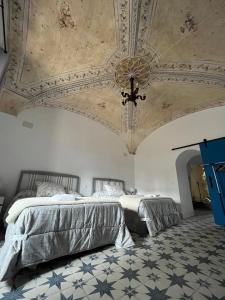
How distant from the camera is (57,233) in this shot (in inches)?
67.1

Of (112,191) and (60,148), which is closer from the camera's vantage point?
(60,148)

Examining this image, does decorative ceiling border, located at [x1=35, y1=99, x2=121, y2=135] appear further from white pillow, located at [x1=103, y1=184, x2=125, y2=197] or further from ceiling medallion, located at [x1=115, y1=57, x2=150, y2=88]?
white pillow, located at [x1=103, y1=184, x2=125, y2=197]

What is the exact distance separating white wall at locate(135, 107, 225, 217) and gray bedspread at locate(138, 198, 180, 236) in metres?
1.44

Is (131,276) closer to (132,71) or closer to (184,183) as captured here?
(132,71)

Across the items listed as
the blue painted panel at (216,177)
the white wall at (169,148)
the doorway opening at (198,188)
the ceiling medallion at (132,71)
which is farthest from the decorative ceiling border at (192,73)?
the doorway opening at (198,188)

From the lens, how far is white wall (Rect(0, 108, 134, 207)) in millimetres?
3424

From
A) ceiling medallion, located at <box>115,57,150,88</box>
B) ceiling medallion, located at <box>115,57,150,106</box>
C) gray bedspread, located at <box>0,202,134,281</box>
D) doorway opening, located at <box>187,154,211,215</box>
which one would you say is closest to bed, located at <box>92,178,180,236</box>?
gray bedspread, located at <box>0,202,134,281</box>

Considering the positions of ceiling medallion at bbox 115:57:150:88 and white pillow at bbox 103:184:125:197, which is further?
white pillow at bbox 103:184:125:197

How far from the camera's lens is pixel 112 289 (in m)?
1.29

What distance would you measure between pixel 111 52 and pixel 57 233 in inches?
135

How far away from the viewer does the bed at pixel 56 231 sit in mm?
1433

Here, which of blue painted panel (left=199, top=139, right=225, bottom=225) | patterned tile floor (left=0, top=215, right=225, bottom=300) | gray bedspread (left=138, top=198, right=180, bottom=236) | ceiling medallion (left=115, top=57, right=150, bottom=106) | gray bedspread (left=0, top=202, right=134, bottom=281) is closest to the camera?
patterned tile floor (left=0, top=215, right=225, bottom=300)

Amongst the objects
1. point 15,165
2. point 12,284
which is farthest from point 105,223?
point 15,165

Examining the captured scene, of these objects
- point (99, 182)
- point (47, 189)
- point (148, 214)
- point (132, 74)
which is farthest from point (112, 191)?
point (132, 74)
